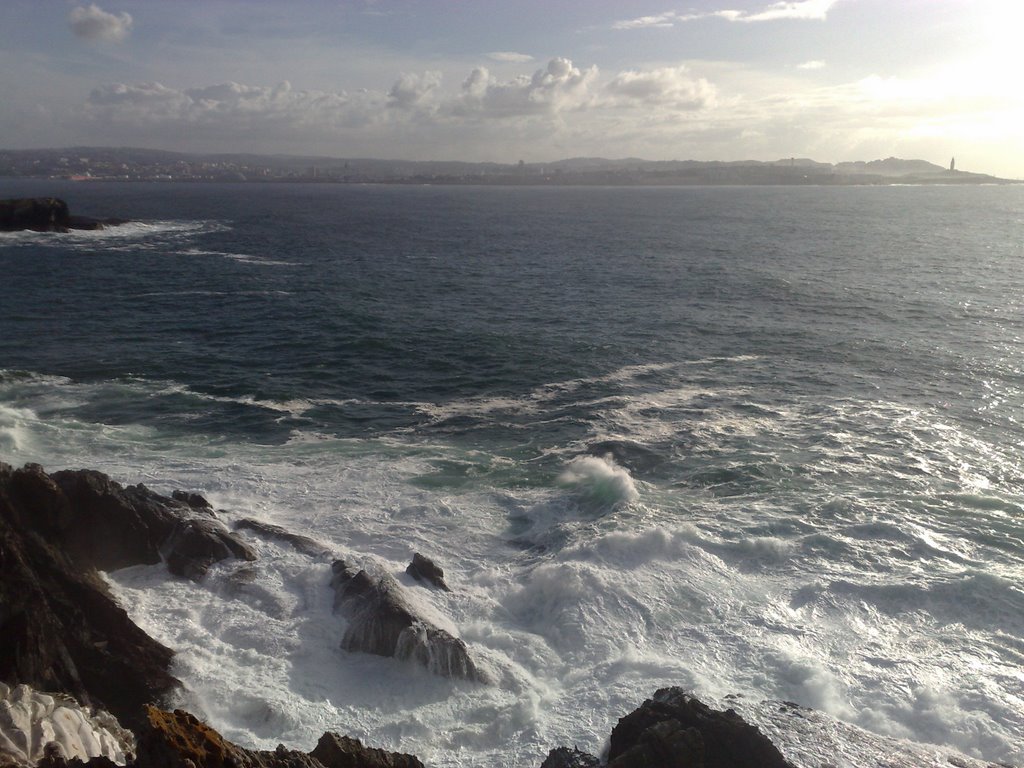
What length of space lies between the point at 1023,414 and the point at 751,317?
65.7ft

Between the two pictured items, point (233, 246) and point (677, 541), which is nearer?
point (677, 541)

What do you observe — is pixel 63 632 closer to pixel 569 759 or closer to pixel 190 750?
pixel 190 750

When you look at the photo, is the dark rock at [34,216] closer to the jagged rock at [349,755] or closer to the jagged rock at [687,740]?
the jagged rock at [349,755]

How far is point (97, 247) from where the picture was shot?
269 feet

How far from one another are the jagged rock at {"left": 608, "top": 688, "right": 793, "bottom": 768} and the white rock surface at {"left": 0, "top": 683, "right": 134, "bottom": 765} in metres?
8.24

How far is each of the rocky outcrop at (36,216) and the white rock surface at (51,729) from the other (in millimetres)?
95095

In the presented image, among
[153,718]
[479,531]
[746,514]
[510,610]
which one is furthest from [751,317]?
[153,718]

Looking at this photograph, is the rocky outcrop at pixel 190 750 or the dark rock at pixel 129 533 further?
the dark rock at pixel 129 533

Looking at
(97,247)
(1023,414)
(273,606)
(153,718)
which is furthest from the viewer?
(97,247)

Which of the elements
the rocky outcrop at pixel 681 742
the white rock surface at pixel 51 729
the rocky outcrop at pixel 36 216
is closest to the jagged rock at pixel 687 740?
the rocky outcrop at pixel 681 742

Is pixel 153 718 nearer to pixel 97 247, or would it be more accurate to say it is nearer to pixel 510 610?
pixel 510 610

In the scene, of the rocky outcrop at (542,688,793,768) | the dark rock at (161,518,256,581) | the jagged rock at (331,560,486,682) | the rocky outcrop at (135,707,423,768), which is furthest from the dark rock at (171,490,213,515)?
the rocky outcrop at (542,688,793,768)

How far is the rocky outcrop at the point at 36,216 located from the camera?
9331 cm

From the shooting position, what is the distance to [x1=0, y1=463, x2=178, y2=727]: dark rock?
1436 cm
